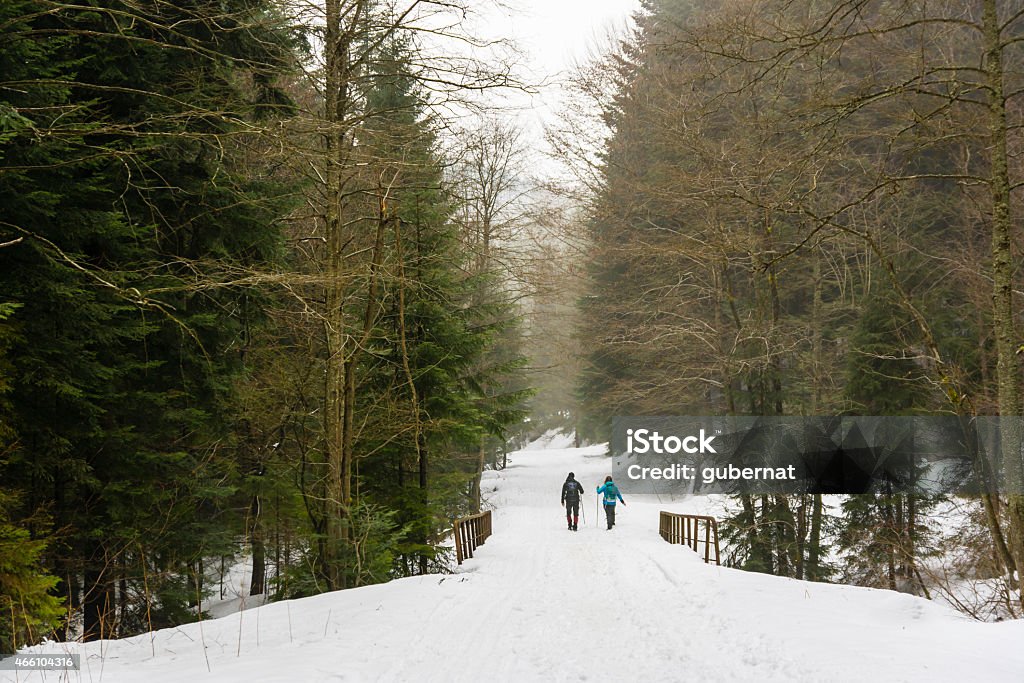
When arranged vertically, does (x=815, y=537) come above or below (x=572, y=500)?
below

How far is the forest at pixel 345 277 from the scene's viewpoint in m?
6.41

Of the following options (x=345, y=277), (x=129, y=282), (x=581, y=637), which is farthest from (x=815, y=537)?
(x=129, y=282)

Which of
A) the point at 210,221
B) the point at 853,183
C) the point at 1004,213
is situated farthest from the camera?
the point at 853,183

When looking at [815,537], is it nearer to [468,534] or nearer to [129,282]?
[468,534]

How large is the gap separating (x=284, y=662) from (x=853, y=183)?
17.3m

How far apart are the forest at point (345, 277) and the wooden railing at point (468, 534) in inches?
22.1

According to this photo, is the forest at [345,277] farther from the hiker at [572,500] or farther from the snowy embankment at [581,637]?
the hiker at [572,500]

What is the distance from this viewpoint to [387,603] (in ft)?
26.0

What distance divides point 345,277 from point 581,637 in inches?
190

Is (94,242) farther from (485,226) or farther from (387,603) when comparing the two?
(485,226)

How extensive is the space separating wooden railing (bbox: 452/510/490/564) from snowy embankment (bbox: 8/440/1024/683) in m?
2.44

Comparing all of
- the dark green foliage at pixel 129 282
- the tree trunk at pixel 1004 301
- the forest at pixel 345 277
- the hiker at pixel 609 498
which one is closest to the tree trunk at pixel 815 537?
the forest at pixel 345 277

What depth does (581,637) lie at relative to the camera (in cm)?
700

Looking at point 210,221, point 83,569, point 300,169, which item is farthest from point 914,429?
point 83,569
